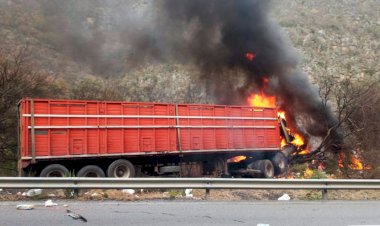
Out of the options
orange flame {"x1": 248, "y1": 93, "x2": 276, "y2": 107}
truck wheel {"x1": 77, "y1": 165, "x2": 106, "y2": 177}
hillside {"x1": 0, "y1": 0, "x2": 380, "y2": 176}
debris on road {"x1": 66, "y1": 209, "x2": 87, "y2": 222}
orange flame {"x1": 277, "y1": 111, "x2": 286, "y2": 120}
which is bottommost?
debris on road {"x1": 66, "y1": 209, "x2": 87, "y2": 222}

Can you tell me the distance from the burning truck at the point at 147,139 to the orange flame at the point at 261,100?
206cm

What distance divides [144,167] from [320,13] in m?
37.5

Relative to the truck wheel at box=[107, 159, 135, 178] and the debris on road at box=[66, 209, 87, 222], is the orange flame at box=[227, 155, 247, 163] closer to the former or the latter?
the truck wheel at box=[107, 159, 135, 178]

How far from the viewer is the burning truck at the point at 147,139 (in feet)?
41.3

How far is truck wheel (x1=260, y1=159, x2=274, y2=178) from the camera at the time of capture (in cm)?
1644

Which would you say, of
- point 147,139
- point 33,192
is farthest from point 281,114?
point 33,192

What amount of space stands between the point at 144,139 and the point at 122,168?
3.83 feet

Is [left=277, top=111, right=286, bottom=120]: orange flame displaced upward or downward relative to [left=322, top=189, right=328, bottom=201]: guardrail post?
upward

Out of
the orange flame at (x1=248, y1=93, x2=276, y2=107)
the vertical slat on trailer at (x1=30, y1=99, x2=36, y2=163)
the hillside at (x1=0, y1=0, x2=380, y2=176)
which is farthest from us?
the orange flame at (x1=248, y1=93, x2=276, y2=107)

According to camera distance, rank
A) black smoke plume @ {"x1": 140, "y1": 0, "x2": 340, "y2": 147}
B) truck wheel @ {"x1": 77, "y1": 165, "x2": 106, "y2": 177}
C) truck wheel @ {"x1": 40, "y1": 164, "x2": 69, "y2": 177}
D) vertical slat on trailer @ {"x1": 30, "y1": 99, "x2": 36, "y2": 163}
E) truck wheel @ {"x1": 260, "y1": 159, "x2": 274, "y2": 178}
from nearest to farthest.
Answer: vertical slat on trailer @ {"x1": 30, "y1": 99, "x2": 36, "y2": 163}, truck wheel @ {"x1": 40, "y1": 164, "x2": 69, "y2": 177}, truck wheel @ {"x1": 77, "y1": 165, "x2": 106, "y2": 177}, truck wheel @ {"x1": 260, "y1": 159, "x2": 274, "y2": 178}, black smoke plume @ {"x1": 140, "y1": 0, "x2": 340, "y2": 147}

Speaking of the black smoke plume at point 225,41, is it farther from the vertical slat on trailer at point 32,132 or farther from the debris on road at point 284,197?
the debris on road at point 284,197

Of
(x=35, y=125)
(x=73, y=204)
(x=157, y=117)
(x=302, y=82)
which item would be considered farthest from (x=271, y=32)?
(x=73, y=204)

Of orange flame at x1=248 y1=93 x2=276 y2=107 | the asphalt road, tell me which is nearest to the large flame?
orange flame at x1=248 y1=93 x2=276 y2=107

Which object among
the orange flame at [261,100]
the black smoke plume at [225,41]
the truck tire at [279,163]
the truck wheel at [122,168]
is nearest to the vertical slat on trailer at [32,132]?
the truck wheel at [122,168]
